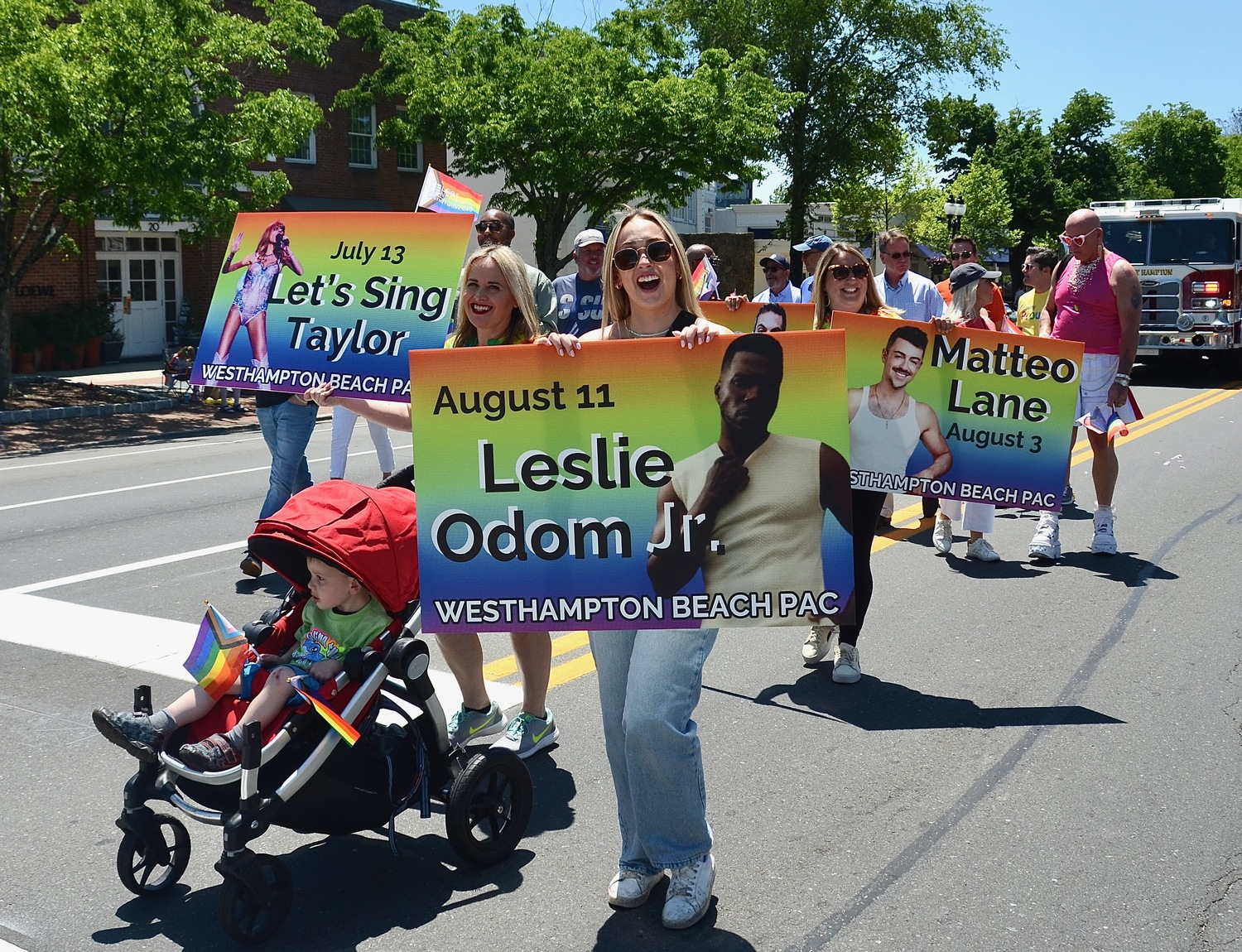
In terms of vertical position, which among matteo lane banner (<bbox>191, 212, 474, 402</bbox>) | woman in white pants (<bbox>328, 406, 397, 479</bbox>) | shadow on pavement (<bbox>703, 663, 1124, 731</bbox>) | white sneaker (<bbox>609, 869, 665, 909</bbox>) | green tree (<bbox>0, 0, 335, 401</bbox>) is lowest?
white sneaker (<bbox>609, 869, 665, 909</bbox>)

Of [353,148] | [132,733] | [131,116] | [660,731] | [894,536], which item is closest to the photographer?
[660,731]

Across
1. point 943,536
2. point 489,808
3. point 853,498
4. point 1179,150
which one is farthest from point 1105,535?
point 1179,150

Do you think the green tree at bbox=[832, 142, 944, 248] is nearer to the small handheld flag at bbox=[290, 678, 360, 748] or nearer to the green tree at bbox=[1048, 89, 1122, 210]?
the green tree at bbox=[1048, 89, 1122, 210]

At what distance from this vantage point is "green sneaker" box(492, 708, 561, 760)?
4867 mm

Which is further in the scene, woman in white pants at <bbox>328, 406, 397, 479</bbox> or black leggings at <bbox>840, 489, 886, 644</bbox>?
woman in white pants at <bbox>328, 406, 397, 479</bbox>

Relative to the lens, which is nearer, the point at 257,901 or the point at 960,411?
the point at 257,901

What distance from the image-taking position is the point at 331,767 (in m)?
3.73

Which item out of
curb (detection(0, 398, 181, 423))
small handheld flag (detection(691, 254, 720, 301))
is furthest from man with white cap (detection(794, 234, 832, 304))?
curb (detection(0, 398, 181, 423))

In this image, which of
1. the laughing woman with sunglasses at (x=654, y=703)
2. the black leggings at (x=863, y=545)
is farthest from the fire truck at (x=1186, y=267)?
the laughing woman with sunglasses at (x=654, y=703)

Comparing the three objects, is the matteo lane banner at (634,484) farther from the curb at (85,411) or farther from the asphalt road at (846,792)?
the curb at (85,411)

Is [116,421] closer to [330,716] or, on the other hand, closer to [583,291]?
[583,291]

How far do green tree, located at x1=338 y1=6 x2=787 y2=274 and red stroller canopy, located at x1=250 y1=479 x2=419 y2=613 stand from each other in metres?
23.3

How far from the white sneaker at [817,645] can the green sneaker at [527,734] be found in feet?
5.29

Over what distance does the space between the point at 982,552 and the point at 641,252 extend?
5.24 m
